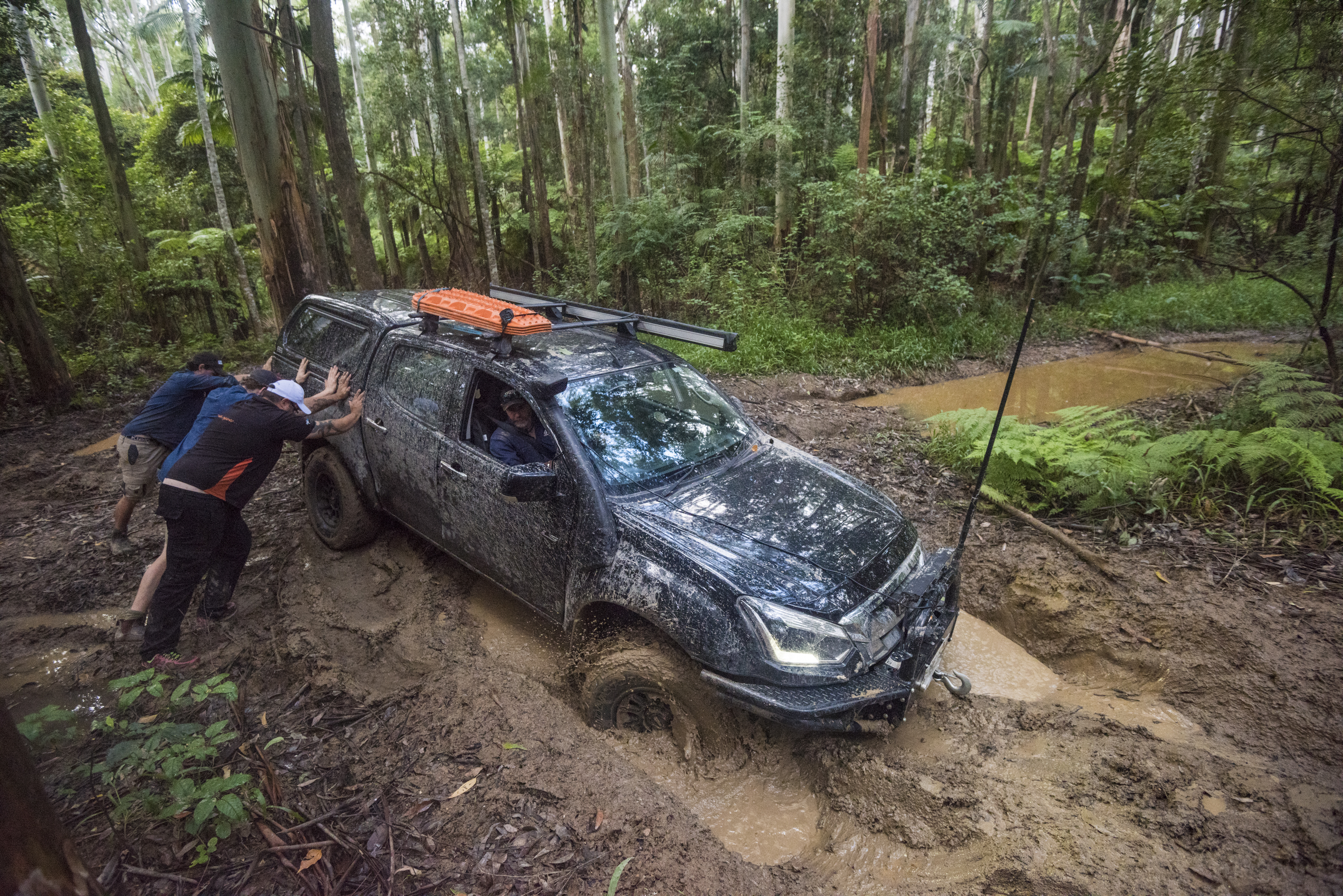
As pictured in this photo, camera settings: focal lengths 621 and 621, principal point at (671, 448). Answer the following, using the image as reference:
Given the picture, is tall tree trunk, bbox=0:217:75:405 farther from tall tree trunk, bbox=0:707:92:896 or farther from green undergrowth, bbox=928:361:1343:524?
green undergrowth, bbox=928:361:1343:524

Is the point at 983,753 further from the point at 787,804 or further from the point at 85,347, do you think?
the point at 85,347

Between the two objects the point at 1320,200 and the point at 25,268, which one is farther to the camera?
the point at 25,268

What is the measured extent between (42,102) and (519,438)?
824 inches

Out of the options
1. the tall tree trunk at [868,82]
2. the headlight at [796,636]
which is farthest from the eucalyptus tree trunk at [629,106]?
the headlight at [796,636]

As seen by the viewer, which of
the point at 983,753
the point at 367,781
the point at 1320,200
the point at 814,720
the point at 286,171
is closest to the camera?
the point at 814,720

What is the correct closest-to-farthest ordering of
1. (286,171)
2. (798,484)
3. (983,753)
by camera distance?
(983,753), (798,484), (286,171)

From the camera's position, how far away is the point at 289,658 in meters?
3.61

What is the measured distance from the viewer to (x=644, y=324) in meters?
4.36

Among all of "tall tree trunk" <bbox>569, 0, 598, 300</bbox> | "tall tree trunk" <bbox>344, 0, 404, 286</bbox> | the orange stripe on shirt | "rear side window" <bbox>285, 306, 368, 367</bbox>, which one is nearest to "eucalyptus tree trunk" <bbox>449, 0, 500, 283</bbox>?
"tall tree trunk" <bbox>344, 0, 404, 286</bbox>

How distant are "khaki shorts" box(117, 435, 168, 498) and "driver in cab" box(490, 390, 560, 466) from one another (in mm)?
2870

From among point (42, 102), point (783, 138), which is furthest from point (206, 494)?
point (42, 102)

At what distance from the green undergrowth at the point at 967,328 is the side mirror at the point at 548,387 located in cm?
485

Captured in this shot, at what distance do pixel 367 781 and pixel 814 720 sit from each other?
6.49ft

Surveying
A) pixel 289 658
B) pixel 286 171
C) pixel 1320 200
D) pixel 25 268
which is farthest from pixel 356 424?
pixel 25 268
